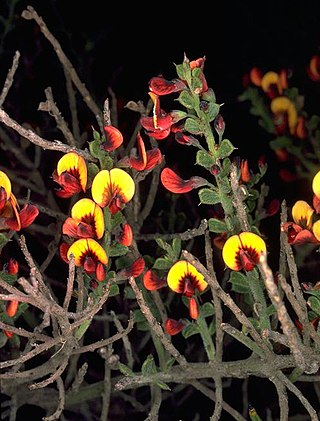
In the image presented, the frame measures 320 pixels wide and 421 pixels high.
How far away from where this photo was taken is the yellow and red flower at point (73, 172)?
78cm

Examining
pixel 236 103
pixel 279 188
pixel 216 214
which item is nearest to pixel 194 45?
pixel 236 103

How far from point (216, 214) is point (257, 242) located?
17 cm

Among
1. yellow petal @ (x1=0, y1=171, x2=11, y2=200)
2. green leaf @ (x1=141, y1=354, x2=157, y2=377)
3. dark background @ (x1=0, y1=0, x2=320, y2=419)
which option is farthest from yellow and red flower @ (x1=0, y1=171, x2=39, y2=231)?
dark background @ (x1=0, y1=0, x2=320, y2=419)

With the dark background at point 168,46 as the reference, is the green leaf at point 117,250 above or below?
above

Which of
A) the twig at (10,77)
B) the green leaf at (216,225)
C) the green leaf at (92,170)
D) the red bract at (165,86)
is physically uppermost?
the twig at (10,77)

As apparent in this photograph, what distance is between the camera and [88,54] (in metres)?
1.78

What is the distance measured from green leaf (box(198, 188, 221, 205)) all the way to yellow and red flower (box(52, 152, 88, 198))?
12 cm

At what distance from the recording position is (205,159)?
0.76 metres

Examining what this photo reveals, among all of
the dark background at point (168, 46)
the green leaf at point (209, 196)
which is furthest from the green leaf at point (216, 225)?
the dark background at point (168, 46)

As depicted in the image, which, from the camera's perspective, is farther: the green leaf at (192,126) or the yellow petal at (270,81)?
the yellow petal at (270,81)

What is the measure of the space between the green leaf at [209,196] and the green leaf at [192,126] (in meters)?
0.07

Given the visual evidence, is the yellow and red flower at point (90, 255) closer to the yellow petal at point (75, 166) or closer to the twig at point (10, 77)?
the yellow petal at point (75, 166)

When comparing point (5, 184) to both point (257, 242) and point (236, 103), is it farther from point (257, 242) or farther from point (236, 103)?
point (236, 103)

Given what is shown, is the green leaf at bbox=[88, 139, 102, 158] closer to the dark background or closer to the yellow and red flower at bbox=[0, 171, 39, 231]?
the yellow and red flower at bbox=[0, 171, 39, 231]
